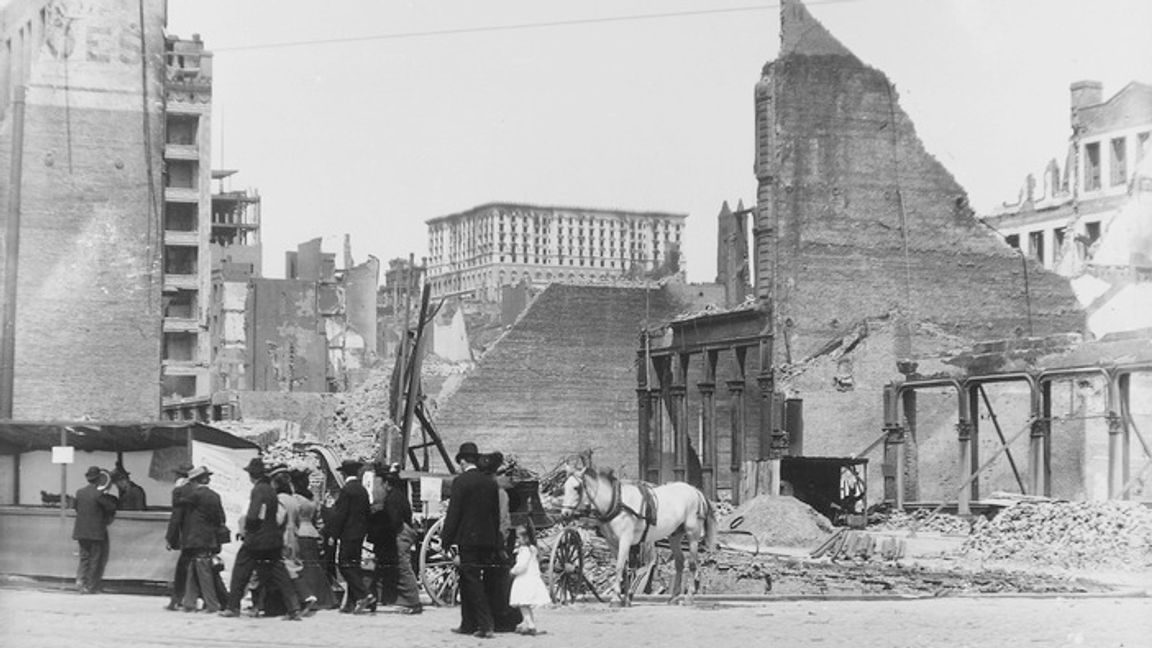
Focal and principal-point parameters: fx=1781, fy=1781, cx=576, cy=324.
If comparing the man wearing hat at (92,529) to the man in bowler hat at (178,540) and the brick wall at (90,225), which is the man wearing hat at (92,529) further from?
the brick wall at (90,225)

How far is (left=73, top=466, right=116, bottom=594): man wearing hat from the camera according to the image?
59.0ft

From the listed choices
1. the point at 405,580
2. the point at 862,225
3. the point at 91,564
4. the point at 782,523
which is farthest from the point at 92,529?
the point at 862,225

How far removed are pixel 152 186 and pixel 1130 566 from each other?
29345mm

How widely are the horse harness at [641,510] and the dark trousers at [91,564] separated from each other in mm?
5124

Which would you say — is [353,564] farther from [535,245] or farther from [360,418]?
[535,245]

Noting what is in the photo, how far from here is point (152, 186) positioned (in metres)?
46.3

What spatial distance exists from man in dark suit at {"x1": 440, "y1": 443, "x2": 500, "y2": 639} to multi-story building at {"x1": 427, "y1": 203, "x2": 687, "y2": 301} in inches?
2864

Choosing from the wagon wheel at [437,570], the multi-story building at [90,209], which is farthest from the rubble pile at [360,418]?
the wagon wheel at [437,570]

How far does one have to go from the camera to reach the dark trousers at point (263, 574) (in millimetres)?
15625

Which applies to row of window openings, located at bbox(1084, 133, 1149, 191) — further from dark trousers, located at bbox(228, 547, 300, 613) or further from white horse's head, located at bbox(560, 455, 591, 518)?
dark trousers, located at bbox(228, 547, 300, 613)

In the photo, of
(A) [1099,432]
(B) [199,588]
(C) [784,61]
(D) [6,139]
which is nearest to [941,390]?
(A) [1099,432]

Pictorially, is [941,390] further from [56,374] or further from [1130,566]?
[56,374]

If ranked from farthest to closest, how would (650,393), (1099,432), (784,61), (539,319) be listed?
(539,319), (650,393), (784,61), (1099,432)

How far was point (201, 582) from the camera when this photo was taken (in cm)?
1631
